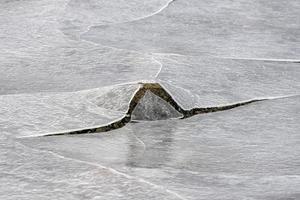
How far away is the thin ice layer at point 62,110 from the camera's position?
8.45 ft

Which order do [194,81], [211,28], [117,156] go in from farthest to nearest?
1. [211,28]
2. [194,81]
3. [117,156]

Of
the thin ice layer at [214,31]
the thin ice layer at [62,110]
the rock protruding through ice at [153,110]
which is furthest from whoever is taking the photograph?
the thin ice layer at [214,31]

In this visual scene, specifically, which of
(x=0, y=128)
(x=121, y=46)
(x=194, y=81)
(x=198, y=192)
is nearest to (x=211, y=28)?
(x=121, y=46)

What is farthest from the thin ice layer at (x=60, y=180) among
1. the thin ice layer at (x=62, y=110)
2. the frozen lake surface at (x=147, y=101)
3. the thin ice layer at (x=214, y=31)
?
the thin ice layer at (x=214, y=31)

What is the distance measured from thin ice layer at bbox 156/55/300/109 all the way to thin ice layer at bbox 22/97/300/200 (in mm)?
109

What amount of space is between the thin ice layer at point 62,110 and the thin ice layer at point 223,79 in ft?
0.69

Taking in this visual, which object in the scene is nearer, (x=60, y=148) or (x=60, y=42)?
(x=60, y=148)

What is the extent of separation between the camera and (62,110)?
2.71 meters

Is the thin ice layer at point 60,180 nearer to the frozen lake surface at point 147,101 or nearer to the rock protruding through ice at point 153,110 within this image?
the frozen lake surface at point 147,101

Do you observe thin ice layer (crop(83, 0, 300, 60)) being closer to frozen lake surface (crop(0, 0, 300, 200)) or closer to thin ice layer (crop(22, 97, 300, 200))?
frozen lake surface (crop(0, 0, 300, 200))

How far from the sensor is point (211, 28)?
3795 millimetres

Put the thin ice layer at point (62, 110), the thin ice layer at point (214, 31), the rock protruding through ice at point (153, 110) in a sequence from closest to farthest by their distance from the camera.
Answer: the thin ice layer at point (62, 110)
the rock protruding through ice at point (153, 110)
the thin ice layer at point (214, 31)

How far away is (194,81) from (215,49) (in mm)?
475

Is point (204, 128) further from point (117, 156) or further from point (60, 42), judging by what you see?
point (60, 42)
